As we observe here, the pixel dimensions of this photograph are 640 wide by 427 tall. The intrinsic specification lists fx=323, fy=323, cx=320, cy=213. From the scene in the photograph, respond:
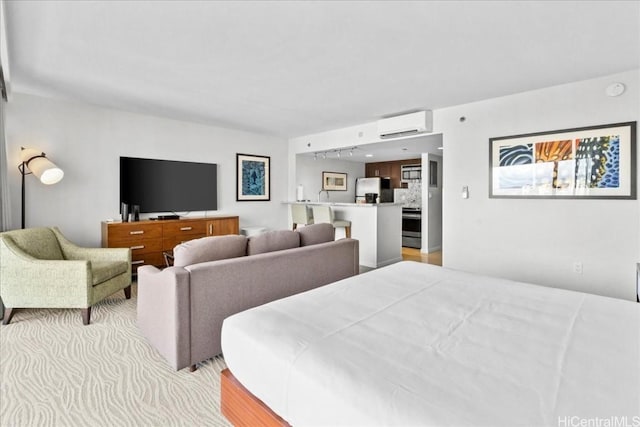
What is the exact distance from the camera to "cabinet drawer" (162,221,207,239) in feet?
15.2

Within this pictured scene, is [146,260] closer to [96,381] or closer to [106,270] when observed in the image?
[106,270]

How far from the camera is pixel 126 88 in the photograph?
3.62 m

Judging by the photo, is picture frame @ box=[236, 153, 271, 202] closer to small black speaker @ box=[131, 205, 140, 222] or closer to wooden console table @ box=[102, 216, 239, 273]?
wooden console table @ box=[102, 216, 239, 273]

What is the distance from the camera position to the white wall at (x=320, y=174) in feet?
23.9

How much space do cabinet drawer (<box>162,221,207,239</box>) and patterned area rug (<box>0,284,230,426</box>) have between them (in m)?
1.90

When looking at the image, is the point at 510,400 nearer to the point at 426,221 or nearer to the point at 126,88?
the point at 126,88

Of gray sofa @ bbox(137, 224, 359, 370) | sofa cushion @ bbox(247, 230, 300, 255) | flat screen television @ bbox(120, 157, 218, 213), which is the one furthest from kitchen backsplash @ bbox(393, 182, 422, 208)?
gray sofa @ bbox(137, 224, 359, 370)

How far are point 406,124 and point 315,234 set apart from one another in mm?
2464

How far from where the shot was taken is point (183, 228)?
4809 millimetres

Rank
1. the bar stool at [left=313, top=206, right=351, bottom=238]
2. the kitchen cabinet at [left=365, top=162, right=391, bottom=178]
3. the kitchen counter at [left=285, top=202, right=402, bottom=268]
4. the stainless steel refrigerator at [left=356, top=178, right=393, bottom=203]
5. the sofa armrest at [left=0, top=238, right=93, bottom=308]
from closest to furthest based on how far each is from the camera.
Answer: the sofa armrest at [left=0, top=238, right=93, bottom=308] < the kitchen counter at [left=285, top=202, right=402, bottom=268] < the bar stool at [left=313, top=206, right=351, bottom=238] < the stainless steel refrigerator at [left=356, top=178, right=393, bottom=203] < the kitchen cabinet at [left=365, top=162, right=391, bottom=178]

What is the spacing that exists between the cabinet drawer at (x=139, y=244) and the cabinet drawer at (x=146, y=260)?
51mm

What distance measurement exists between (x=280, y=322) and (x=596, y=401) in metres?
1.11

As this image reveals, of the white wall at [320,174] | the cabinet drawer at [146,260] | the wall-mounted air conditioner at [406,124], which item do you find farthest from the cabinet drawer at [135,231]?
the wall-mounted air conditioner at [406,124]

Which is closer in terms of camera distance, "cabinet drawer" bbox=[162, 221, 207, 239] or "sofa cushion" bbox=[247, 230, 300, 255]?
"sofa cushion" bbox=[247, 230, 300, 255]
